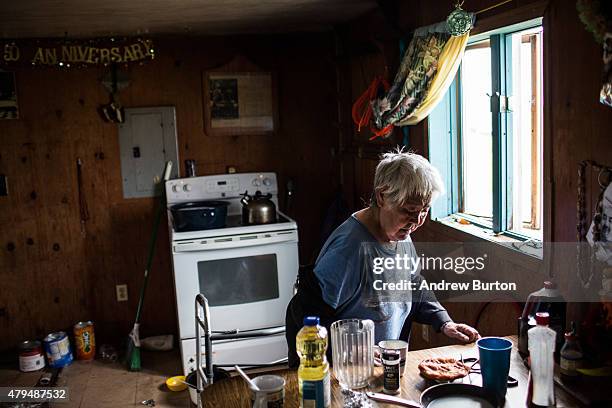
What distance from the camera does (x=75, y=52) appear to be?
3920 mm

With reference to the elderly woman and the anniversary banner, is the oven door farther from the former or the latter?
the elderly woman

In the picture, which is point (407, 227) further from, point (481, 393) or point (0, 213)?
point (0, 213)

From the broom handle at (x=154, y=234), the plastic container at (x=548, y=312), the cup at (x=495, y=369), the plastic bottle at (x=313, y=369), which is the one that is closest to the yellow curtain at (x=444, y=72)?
the plastic container at (x=548, y=312)

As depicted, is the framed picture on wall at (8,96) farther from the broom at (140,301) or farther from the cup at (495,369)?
the cup at (495,369)

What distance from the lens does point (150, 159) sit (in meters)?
4.27

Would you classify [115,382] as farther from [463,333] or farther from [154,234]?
[463,333]

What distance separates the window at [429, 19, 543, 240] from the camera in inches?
100

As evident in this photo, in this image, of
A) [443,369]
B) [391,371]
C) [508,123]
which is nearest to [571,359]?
[443,369]

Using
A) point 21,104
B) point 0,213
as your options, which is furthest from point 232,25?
point 0,213

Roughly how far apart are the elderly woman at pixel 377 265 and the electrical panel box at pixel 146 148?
8.07ft

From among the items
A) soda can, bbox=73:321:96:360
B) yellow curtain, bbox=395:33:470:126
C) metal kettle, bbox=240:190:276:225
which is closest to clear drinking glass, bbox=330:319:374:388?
yellow curtain, bbox=395:33:470:126

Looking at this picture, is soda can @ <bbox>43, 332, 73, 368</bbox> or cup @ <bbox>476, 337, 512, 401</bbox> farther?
soda can @ <bbox>43, 332, 73, 368</bbox>

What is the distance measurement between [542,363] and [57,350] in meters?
3.29

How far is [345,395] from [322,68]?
316 cm
